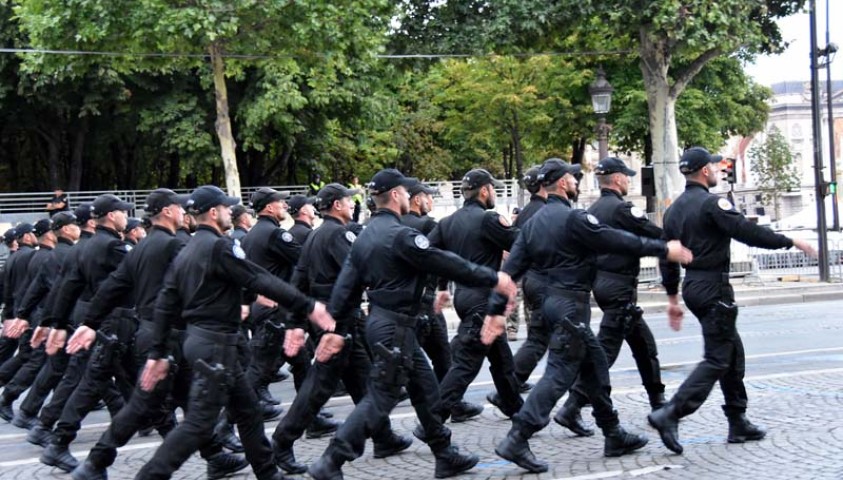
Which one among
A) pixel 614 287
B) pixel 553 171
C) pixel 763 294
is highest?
pixel 553 171

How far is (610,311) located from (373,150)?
3377 centimetres

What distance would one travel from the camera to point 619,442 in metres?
8.31

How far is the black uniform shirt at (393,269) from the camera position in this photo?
754cm

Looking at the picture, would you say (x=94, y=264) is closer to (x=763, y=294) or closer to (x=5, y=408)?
(x=5, y=408)

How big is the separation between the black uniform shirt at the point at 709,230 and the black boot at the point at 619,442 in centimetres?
128

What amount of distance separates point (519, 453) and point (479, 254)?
85.5 inches

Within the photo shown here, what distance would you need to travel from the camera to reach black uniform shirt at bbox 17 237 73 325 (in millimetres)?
11172

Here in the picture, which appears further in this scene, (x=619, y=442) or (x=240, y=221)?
(x=240, y=221)

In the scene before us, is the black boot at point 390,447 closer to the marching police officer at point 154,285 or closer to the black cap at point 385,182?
the marching police officer at point 154,285

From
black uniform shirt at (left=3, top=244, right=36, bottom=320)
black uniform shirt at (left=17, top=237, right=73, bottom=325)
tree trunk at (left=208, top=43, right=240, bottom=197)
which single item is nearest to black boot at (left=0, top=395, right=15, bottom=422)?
black uniform shirt at (left=17, top=237, right=73, bottom=325)

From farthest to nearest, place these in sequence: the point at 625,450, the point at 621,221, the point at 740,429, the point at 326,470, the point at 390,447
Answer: the point at 621,221 < the point at 390,447 < the point at 740,429 < the point at 625,450 < the point at 326,470

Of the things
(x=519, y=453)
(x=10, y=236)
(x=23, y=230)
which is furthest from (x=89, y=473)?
(x=10, y=236)

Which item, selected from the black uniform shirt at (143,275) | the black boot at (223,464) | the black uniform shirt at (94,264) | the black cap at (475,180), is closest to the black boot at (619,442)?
the black cap at (475,180)

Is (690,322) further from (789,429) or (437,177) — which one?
(437,177)
